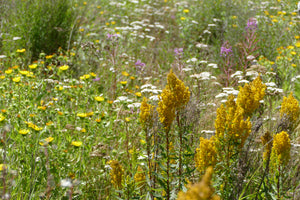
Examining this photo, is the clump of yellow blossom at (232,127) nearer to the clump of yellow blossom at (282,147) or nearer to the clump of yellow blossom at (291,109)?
the clump of yellow blossom at (282,147)

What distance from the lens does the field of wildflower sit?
1.79m

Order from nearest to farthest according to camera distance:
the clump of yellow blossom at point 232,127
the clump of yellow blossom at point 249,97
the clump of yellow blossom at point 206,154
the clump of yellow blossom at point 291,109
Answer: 1. the clump of yellow blossom at point 206,154
2. the clump of yellow blossom at point 232,127
3. the clump of yellow blossom at point 249,97
4. the clump of yellow blossom at point 291,109

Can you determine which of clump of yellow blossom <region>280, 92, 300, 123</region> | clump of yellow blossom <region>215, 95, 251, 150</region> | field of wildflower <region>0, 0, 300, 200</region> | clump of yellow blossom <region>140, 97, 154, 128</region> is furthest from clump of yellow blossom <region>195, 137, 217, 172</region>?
clump of yellow blossom <region>280, 92, 300, 123</region>

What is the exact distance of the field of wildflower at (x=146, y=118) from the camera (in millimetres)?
1787

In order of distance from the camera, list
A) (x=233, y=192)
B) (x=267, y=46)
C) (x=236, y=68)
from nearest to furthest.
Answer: (x=233, y=192)
(x=236, y=68)
(x=267, y=46)

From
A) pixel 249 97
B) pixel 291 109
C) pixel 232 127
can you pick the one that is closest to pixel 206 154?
pixel 232 127

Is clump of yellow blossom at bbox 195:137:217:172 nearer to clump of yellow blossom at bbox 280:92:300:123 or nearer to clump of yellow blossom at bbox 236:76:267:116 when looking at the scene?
clump of yellow blossom at bbox 236:76:267:116

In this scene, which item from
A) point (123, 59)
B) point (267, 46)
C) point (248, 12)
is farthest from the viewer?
point (248, 12)

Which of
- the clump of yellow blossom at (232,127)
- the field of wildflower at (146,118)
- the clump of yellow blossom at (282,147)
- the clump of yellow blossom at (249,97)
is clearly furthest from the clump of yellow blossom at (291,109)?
the clump of yellow blossom at (232,127)

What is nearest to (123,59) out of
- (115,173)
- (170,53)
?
(170,53)

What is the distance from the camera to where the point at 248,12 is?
271 inches

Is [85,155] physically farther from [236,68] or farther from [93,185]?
[236,68]

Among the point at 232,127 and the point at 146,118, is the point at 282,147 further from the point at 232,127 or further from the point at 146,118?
the point at 146,118

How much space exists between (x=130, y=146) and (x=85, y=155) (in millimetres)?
542
